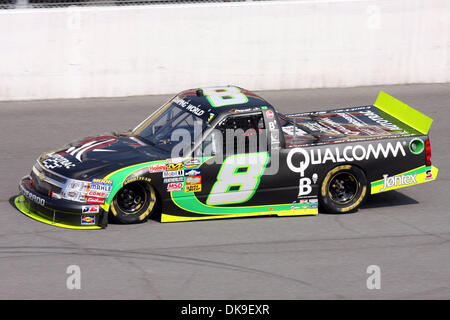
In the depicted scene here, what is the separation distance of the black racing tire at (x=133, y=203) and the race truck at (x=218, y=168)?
→ 11mm

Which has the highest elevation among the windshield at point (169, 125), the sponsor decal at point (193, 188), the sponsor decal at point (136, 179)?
the windshield at point (169, 125)

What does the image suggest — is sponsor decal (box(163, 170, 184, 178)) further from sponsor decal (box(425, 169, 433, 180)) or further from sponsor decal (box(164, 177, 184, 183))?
sponsor decal (box(425, 169, 433, 180))

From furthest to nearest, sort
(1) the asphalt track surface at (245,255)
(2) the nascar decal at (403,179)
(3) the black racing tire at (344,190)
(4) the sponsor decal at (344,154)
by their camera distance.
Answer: (2) the nascar decal at (403,179), (3) the black racing tire at (344,190), (4) the sponsor decal at (344,154), (1) the asphalt track surface at (245,255)

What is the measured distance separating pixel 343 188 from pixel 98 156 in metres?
3.02

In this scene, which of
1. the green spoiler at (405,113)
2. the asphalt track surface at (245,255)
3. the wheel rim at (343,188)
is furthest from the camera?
the green spoiler at (405,113)

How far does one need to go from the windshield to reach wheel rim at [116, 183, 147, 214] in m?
0.65

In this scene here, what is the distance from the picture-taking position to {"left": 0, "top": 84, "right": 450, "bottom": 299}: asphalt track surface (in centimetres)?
709

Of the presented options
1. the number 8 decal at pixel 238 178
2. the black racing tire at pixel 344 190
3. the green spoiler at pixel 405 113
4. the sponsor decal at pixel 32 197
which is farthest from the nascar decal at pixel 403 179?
the sponsor decal at pixel 32 197

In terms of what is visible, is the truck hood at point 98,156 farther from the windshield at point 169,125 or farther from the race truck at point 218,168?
the windshield at point 169,125

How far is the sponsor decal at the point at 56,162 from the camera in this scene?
28.2 feet

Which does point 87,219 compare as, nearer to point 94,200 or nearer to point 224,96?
point 94,200

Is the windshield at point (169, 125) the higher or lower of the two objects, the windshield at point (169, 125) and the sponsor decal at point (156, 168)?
the higher
